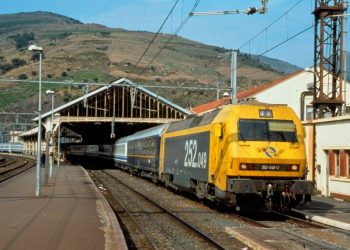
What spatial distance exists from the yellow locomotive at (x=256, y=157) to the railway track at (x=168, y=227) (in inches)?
63.0

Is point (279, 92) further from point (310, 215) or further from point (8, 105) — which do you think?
point (8, 105)

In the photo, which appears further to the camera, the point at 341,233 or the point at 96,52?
the point at 96,52

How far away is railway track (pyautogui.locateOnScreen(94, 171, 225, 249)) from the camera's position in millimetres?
12216

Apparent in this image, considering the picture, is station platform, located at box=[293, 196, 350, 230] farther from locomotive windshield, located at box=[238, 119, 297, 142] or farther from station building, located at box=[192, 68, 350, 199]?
locomotive windshield, located at box=[238, 119, 297, 142]

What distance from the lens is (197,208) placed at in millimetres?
19359

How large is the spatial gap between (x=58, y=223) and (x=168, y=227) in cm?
283

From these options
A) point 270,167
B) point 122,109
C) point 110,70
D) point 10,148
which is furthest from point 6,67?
point 270,167

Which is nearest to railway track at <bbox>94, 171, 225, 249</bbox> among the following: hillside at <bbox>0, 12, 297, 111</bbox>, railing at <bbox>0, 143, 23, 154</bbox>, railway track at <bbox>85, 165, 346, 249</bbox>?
railway track at <bbox>85, 165, 346, 249</bbox>

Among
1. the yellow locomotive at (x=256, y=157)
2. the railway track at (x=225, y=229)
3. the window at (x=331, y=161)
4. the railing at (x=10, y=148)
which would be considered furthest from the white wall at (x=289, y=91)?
the railing at (x=10, y=148)

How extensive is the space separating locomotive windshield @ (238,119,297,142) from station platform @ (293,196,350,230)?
230 cm

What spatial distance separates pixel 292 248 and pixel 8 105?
106004mm

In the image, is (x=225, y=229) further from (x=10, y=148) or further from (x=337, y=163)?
(x=10, y=148)

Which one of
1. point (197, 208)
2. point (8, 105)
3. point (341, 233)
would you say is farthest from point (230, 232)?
point (8, 105)

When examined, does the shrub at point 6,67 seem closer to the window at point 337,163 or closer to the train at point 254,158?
the window at point 337,163
